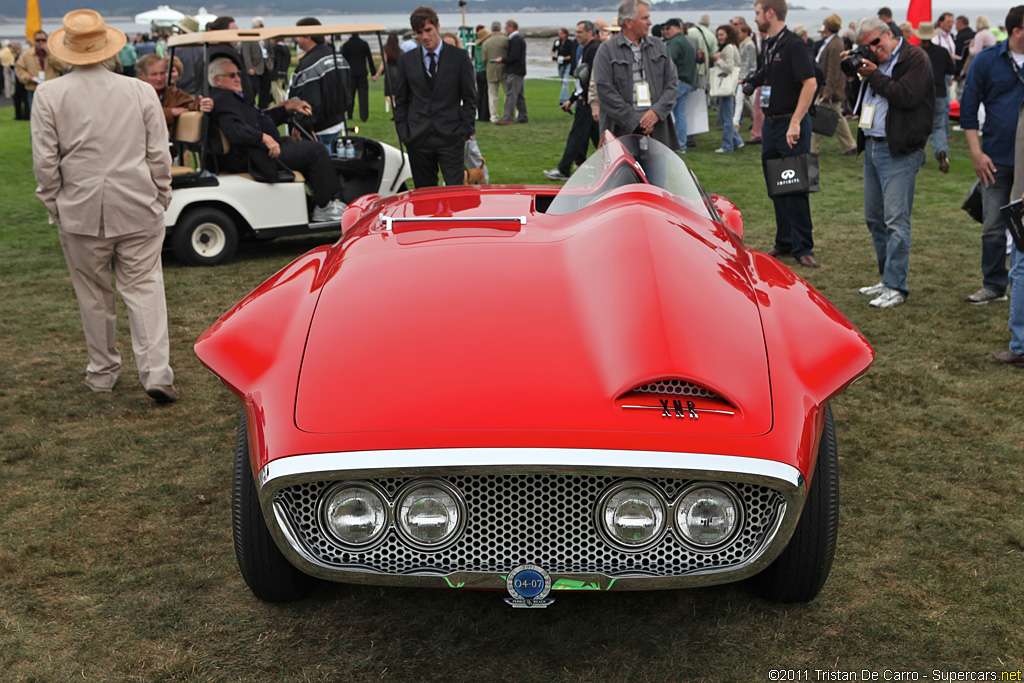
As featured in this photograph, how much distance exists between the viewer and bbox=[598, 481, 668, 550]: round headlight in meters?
2.54

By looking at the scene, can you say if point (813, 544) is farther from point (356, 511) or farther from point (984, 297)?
point (984, 297)

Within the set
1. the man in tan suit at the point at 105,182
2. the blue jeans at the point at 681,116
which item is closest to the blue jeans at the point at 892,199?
the man in tan suit at the point at 105,182

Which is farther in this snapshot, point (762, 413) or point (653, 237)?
point (653, 237)

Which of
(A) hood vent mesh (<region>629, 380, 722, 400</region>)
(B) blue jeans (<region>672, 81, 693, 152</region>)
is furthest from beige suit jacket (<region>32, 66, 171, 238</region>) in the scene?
(B) blue jeans (<region>672, 81, 693, 152</region>)

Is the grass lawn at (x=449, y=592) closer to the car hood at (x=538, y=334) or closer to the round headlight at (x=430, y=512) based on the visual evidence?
the round headlight at (x=430, y=512)

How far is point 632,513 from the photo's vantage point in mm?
2539

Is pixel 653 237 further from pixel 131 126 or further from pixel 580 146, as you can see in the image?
pixel 580 146

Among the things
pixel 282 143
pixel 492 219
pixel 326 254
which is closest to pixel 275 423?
pixel 326 254

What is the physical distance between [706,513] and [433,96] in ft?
20.0

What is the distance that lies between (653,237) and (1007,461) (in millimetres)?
2115

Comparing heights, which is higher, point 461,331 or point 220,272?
point 461,331

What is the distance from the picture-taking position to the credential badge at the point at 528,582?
2.54m

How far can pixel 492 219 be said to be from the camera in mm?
3801

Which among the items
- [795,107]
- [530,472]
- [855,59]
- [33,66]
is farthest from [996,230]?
[33,66]
